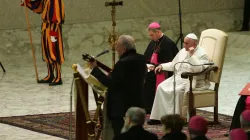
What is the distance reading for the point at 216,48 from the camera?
997cm

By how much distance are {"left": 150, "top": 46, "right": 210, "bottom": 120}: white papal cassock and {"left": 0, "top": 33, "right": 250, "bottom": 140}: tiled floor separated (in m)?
0.89

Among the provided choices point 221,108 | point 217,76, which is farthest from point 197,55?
point 221,108

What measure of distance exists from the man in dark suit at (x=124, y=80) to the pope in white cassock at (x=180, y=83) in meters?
1.90

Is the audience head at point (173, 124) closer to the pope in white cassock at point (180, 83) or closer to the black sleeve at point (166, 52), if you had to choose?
the pope in white cassock at point (180, 83)

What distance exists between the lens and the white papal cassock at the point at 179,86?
9.88 m

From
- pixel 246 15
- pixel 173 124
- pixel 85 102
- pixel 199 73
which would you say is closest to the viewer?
pixel 173 124

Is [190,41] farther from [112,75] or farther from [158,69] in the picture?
[112,75]

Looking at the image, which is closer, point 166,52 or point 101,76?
point 101,76

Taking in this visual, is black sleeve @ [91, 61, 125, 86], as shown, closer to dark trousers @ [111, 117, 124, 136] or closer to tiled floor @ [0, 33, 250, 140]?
dark trousers @ [111, 117, 124, 136]

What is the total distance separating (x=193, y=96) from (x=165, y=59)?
1226 mm

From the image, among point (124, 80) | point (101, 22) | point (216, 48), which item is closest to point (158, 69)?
point (216, 48)

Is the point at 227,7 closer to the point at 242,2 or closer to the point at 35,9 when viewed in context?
the point at 242,2

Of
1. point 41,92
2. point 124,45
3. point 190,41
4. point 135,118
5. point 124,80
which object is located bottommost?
point 41,92

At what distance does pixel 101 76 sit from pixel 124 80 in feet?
0.79
